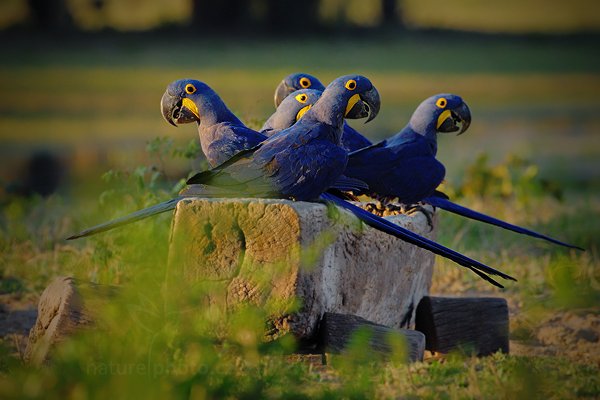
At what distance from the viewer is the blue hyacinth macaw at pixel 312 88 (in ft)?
20.1

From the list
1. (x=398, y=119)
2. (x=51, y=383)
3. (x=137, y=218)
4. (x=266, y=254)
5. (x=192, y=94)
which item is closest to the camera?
(x=51, y=383)

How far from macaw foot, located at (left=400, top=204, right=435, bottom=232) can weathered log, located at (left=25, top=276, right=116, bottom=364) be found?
166cm

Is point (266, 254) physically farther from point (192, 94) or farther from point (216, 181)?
point (192, 94)

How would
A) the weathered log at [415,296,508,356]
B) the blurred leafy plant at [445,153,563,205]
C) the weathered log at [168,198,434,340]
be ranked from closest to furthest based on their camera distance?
the weathered log at [168,198,434,340], the weathered log at [415,296,508,356], the blurred leafy plant at [445,153,563,205]

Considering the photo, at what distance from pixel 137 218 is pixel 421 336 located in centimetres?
128

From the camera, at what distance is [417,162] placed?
19.1ft

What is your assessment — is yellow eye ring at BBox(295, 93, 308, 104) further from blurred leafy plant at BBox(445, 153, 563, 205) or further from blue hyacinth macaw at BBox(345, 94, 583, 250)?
blurred leafy plant at BBox(445, 153, 563, 205)

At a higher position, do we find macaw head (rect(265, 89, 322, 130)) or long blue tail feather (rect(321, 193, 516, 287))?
macaw head (rect(265, 89, 322, 130))

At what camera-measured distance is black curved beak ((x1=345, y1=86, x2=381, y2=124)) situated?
→ 16.3 feet

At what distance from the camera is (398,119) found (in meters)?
13.2

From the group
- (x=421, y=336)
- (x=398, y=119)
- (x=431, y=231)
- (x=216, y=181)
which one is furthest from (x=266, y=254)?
(x=398, y=119)

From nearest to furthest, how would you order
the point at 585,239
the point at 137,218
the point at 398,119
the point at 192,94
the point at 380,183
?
the point at 137,218, the point at 192,94, the point at 380,183, the point at 585,239, the point at 398,119

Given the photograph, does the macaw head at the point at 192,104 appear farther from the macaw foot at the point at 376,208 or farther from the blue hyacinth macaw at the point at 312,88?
the blue hyacinth macaw at the point at 312,88

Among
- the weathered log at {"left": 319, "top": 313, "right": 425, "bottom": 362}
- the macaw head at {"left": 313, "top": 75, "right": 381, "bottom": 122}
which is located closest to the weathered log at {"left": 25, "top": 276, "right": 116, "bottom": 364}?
the weathered log at {"left": 319, "top": 313, "right": 425, "bottom": 362}
